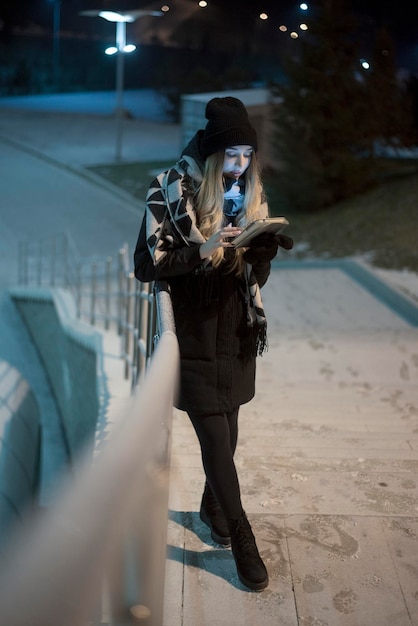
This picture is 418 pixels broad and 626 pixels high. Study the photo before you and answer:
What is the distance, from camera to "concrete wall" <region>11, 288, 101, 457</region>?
725 cm

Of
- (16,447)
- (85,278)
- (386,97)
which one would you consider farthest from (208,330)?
(386,97)

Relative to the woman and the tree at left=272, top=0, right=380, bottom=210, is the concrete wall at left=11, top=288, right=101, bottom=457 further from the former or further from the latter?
the tree at left=272, top=0, right=380, bottom=210

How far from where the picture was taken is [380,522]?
286 centimetres

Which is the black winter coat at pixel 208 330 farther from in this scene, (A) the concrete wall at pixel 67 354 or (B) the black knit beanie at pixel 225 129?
(A) the concrete wall at pixel 67 354

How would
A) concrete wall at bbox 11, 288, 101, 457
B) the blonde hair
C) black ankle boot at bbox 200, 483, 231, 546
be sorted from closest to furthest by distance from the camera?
1. the blonde hair
2. black ankle boot at bbox 200, 483, 231, 546
3. concrete wall at bbox 11, 288, 101, 457

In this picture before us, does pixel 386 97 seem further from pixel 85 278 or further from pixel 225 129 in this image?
pixel 225 129

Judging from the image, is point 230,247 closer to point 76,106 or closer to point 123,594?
point 123,594

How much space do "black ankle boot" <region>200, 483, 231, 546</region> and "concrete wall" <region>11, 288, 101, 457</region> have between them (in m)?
3.02

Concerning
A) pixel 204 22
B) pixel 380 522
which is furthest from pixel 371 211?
pixel 204 22

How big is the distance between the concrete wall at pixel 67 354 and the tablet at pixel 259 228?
3.64m

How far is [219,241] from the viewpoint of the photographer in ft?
7.81

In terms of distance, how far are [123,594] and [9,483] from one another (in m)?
5.68

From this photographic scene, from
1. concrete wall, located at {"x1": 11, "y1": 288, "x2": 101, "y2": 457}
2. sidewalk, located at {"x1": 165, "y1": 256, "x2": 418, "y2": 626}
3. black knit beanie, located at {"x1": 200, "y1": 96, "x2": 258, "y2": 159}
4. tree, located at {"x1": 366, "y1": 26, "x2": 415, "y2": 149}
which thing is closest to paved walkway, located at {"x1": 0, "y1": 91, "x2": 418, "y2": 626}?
sidewalk, located at {"x1": 165, "y1": 256, "x2": 418, "y2": 626}

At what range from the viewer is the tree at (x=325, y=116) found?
1376 centimetres
